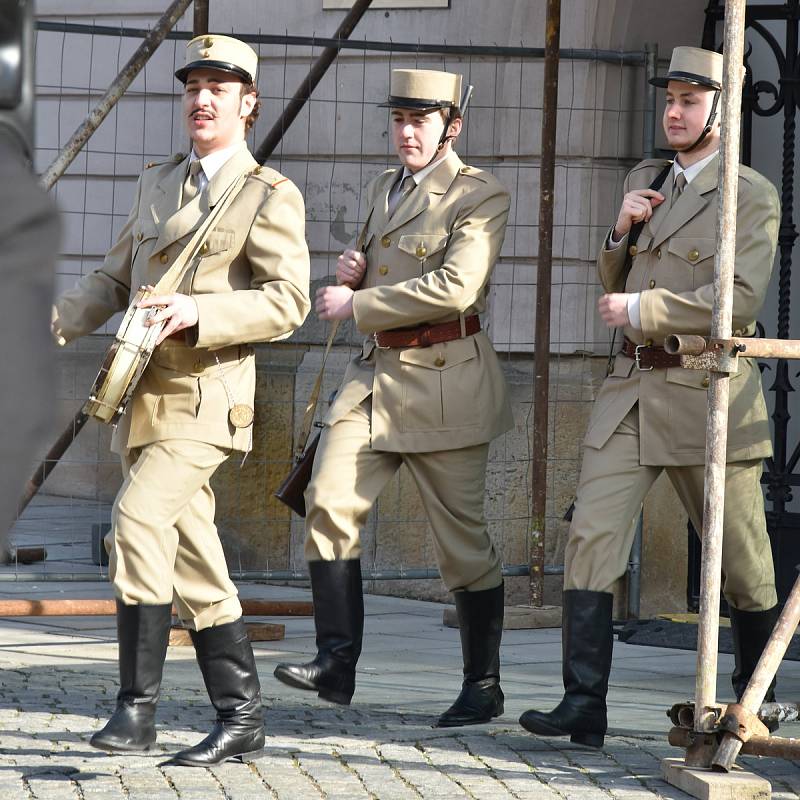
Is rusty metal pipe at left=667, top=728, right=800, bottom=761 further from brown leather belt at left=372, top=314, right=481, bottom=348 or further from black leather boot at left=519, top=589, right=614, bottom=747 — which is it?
brown leather belt at left=372, top=314, right=481, bottom=348

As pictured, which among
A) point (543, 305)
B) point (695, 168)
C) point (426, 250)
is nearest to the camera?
point (695, 168)

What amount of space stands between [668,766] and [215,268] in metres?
1.74

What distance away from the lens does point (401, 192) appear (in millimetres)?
5895

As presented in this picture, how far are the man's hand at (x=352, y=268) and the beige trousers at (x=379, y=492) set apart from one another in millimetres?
424

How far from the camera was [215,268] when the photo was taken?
16.7 ft

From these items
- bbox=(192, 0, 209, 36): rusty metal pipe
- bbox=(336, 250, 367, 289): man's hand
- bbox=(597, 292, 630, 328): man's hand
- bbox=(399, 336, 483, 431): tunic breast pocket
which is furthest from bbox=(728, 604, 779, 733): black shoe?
bbox=(192, 0, 209, 36): rusty metal pipe

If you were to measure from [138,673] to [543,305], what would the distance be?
344 cm

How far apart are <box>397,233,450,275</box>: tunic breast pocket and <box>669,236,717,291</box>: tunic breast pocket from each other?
773 mm

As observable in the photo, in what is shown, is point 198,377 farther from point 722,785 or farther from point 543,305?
point 543,305

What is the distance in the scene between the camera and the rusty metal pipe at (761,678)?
4598 mm

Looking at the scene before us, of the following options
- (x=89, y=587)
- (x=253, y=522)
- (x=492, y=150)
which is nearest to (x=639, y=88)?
(x=492, y=150)

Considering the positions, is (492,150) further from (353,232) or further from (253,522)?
(253,522)

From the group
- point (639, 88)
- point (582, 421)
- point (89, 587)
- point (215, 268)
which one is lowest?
point (89, 587)

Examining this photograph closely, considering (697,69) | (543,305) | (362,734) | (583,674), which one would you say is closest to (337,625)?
(362,734)
